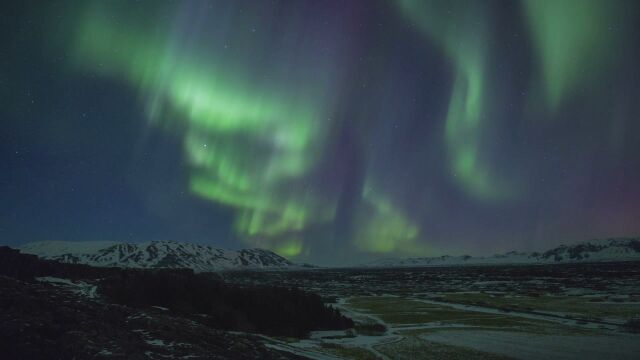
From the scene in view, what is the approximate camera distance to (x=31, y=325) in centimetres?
1516

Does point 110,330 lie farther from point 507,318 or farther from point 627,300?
point 627,300

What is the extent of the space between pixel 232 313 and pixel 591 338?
26.5 meters

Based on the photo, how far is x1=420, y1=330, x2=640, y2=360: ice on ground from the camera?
73.5ft

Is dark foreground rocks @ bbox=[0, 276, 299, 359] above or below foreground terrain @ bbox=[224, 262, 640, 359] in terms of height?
above

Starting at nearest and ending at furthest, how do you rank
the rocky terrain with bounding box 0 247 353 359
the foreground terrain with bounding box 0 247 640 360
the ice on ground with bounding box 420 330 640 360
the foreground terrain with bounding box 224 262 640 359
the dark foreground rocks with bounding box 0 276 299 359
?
the dark foreground rocks with bounding box 0 276 299 359, the rocky terrain with bounding box 0 247 353 359, the foreground terrain with bounding box 0 247 640 360, the ice on ground with bounding box 420 330 640 360, the foreground terrain with bounding box 224 262 640 359

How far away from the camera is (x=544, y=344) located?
83.8 ft

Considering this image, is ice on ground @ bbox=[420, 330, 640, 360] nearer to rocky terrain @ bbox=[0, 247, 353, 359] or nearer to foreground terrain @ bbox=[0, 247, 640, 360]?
foreground terrain @ bbox=[0, 247, 640, 360]

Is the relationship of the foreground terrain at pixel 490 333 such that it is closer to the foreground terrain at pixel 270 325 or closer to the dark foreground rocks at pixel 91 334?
the foreground terrain at pixel 270 325

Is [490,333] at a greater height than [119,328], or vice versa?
[119,328]

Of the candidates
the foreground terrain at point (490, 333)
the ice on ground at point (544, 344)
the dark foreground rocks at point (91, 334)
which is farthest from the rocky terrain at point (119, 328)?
the ice on ground at point (544, 344)

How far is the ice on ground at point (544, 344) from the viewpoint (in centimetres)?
2239

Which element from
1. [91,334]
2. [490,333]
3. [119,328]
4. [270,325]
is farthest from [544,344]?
[91,334]

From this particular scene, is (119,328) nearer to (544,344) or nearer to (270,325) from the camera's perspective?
(270,325)

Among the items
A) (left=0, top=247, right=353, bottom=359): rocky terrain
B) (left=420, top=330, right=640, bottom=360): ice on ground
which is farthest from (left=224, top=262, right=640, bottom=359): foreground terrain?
(left=0, top=247, right=353, bottom=359): rocky terrain
